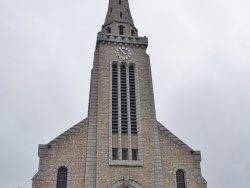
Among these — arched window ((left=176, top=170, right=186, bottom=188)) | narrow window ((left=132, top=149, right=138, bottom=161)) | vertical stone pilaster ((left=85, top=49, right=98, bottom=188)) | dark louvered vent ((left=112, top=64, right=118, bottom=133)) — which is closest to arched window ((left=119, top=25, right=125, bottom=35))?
vertical stone pilaster ((left=85, top=49, right=98, bottom=188))

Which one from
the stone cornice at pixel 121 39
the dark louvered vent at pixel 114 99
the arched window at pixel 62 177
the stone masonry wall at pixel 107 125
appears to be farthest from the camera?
the stone cornice at pixel 121 39

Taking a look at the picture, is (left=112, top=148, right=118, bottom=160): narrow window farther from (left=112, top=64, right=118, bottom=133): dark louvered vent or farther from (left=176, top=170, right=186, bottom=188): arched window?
(left=176, top=170, right=186, bottom=188): arched window

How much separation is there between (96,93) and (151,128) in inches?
187

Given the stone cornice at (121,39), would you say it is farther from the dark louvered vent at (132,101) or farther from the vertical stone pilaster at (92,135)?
the dark louvered vent at (132,101)

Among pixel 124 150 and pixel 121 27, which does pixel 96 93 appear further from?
pixel 121 27

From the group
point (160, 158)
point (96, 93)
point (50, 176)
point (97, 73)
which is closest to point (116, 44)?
point (97, 73)

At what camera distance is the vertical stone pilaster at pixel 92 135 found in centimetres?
1992

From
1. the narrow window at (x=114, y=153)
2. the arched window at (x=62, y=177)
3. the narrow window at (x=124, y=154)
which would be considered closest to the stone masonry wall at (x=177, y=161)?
the narrow window at (x=124, y=154)

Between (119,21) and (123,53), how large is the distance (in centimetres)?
475

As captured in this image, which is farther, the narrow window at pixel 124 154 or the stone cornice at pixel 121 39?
the stone cornice at pixel 121 39

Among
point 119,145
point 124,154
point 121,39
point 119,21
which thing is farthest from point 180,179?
point 119,21

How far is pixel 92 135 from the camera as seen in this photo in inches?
851

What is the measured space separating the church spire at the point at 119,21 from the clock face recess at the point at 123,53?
108 inches

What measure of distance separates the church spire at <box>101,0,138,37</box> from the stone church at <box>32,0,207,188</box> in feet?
10.2
